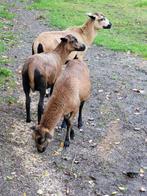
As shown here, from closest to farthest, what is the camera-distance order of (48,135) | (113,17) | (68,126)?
(48,135), (68,126), (113,17)

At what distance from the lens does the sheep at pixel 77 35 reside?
920cm

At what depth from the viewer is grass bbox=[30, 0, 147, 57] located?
45.0 ft

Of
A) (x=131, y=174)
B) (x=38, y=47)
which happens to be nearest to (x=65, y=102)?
(x=131, y=174)

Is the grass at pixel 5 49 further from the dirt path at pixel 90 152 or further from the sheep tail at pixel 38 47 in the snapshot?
the sheep tail at pixel 38 47

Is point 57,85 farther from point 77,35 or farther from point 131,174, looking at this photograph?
point 77,35

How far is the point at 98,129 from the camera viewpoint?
7930mm

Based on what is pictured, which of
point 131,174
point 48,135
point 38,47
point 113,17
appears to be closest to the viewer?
point 48,135

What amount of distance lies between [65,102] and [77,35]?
4107 millimetres

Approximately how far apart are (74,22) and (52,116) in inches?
365

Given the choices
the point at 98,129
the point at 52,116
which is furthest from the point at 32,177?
the point at 98,129

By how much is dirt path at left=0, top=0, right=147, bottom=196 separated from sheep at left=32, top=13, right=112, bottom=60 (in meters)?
0.92

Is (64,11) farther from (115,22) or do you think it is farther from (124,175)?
(124,175)

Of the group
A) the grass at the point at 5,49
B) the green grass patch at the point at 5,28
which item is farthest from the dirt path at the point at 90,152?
the green grass patch at the point at 5,28

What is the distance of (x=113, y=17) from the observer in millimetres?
17203
